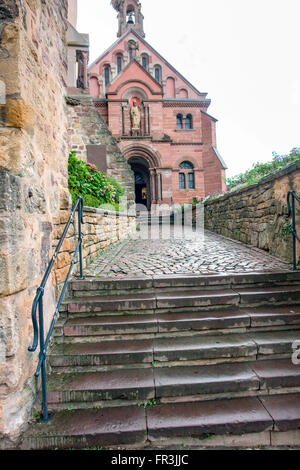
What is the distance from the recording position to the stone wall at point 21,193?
77.3 inches

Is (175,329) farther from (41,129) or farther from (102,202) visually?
(102,202)

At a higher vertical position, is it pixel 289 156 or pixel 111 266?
pixel 289 156

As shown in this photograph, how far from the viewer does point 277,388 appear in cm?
240

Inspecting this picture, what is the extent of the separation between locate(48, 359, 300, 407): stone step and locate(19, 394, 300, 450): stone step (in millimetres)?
100

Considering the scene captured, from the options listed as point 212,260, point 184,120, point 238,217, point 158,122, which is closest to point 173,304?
point 212,260

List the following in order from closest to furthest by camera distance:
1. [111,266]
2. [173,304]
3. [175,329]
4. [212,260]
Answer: [175,329]
[173,304]
[111,266]
[212,260]

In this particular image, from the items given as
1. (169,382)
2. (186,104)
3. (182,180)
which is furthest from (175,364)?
(186,104)

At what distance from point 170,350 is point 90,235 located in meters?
2.64

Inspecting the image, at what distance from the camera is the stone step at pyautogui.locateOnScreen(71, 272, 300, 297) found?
11.2 ft

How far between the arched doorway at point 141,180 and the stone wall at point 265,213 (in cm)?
1252

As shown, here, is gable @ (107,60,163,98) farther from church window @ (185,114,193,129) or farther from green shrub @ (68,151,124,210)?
green shrub @ (68,151,124,210)

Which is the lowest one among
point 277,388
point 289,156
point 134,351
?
point 277,388

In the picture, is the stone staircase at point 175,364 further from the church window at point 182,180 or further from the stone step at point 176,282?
the church window at point 182,180

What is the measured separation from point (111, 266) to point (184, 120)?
61.6ft
